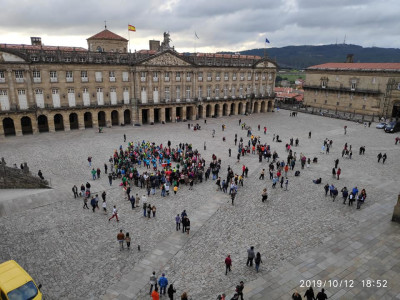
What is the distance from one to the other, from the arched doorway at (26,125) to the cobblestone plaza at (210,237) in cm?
1497

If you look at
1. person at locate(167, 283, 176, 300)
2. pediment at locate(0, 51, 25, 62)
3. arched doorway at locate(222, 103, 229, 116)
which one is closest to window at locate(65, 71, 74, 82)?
pediment at locate(0, 51, 25, 62)

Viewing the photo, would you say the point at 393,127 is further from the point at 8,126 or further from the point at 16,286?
the point at 8,126

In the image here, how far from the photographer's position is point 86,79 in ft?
143

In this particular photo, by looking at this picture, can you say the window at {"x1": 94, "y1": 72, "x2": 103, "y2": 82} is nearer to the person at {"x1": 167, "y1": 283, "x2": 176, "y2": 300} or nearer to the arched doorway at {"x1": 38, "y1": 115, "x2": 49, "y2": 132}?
the arched doorway at {"x1": 38, "y1": 115, "x2": 49, "y2": 132}

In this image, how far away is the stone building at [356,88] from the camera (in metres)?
56.3

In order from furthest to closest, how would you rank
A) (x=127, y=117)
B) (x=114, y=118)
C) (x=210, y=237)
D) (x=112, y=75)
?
(x=114, y=118) < (x=127, y=117) < (x=112, y=75) < (x=210, y=237)

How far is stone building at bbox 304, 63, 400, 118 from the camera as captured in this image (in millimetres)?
56312

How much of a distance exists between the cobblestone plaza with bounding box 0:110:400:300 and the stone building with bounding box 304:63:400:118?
33.8 m

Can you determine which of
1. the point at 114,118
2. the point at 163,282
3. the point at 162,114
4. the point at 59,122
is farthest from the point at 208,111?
the point at 163,282

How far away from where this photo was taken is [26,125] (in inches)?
1713

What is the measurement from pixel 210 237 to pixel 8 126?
3898cm

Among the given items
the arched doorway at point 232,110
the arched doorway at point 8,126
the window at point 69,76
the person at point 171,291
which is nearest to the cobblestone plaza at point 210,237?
the person at point 171,291

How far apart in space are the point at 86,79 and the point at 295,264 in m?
39.6

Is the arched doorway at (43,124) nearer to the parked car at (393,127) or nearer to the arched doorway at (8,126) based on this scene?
the arched doorway at (8,126)
